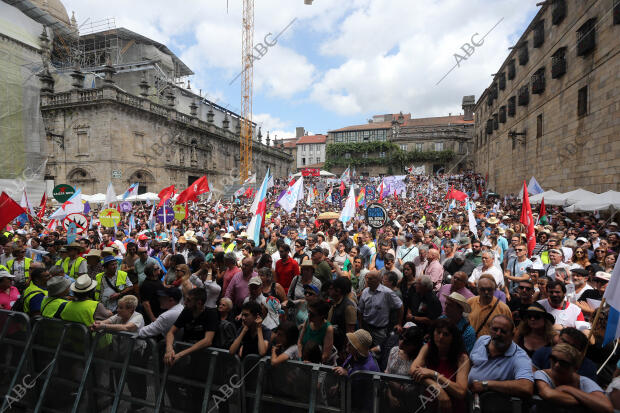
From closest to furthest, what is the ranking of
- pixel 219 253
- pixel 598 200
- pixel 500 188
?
pixel 219 253 → pixel 598 200 → pixel 500 188

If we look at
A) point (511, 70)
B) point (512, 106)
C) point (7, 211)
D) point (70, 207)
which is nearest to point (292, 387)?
point (7, 211)

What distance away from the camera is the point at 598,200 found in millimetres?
10438

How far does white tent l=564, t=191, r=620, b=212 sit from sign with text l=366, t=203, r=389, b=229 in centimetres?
634

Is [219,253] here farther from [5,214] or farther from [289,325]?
[5,214]

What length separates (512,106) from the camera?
2298 centimetres

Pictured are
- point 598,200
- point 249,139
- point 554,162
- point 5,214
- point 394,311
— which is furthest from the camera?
point 249,139

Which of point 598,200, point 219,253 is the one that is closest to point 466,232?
point 598,200

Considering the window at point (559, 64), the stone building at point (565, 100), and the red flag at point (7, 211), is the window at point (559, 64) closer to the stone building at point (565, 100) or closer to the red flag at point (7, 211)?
the stone building at point (565, 100)

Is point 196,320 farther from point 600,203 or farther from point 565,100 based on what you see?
point 565,100

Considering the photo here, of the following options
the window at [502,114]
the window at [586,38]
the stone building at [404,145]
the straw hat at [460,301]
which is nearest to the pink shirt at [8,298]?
the straw hat at [460,301]

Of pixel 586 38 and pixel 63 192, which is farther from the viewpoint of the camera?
pixel 586 38

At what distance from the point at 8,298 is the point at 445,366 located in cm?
560

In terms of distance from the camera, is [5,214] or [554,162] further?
[554,162]

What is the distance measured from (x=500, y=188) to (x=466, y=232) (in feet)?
64.4
